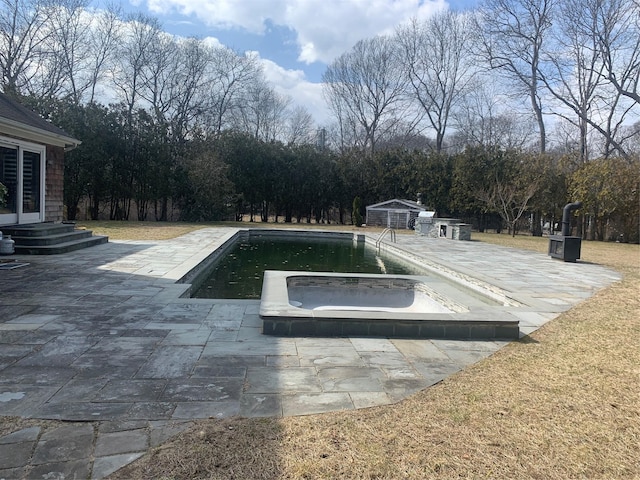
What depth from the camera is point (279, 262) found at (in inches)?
404

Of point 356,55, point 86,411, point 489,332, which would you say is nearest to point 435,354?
point 489,332

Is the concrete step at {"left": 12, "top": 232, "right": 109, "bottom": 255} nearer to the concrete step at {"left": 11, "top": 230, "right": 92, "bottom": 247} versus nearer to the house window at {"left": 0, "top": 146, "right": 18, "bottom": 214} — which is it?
the concrete step at {"left": 11, "top": 230, "right": 92, "bottom": 247}

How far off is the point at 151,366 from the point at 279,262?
731cm

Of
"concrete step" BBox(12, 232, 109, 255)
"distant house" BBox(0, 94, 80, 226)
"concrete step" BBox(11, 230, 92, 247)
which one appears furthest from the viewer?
"distant house" BBox(0, 94, 80, 226)

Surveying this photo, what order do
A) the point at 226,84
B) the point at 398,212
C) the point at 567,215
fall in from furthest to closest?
the point at 226,84
the point at 398,212
the point at 567,215

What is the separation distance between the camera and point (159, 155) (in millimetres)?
20516

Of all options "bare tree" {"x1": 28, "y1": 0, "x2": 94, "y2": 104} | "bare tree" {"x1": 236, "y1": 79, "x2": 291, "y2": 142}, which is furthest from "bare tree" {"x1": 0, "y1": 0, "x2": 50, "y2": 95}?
"bare tree" {"x1": 236, "y1": 79, "x2": 291, "y2": 142}

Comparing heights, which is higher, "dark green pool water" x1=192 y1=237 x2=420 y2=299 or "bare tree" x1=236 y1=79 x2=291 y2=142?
"bare tree" x1=236 y1=79 x2=291 y2=142

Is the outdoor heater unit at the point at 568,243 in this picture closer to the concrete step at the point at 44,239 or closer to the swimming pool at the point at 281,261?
the swimming pool at the point at 281,261

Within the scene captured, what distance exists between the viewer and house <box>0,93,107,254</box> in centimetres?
814

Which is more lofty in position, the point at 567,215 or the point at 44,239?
the point at 567,215

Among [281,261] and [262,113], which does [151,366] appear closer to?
[281,261]

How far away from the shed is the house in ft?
46.6

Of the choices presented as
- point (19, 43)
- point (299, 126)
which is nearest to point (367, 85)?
point (299, 126)
